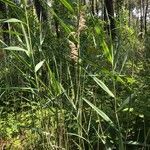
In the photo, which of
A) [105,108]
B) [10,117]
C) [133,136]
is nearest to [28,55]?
[105,108]

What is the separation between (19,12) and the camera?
179cm

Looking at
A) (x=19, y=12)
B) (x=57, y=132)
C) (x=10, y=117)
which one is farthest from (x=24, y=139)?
(x=19, y=12)

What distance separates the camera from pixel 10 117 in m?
4.73

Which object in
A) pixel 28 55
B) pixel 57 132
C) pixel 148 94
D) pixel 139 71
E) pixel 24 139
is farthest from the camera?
pixel 139 71

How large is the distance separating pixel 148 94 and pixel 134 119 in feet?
1.44

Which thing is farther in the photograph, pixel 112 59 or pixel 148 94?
pixel 148 94

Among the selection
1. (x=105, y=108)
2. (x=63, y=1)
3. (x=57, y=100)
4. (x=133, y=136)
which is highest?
(x=63, y=1)

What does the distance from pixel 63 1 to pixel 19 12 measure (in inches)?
11.5

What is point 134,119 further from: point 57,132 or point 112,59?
point 112,59

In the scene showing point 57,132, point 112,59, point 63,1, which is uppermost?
point 63,1

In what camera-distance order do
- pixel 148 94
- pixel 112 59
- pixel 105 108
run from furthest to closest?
1. pixel 148 94
2. pixel 105 108
3. pixel 112 59

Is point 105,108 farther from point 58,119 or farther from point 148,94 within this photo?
point 58,119

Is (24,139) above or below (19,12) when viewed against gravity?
below

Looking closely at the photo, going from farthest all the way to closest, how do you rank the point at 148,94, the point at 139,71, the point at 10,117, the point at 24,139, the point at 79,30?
the point at 139,71, the point at 10,117, the point at 24,139, the point at 148,94, the point at 79,30
